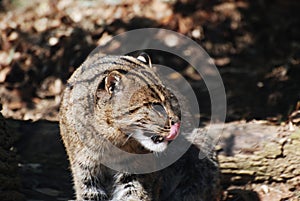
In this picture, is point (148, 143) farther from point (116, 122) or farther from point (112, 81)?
point (112, 81)

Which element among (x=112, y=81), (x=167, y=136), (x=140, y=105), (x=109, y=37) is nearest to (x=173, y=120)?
(x=167, y=136)

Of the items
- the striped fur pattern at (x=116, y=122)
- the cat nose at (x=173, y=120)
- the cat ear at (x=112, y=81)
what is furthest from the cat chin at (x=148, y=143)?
the cat ear at (x=112, y=81)

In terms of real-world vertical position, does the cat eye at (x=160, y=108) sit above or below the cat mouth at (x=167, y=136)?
above

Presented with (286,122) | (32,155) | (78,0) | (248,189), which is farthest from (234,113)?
(78,0)

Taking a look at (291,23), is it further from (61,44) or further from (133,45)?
(61,44)

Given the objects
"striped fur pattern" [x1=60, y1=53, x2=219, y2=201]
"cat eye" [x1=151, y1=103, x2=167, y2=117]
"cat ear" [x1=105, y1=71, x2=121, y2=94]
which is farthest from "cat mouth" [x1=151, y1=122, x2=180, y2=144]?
"cat ear" [x1=105, y1=71, x2=121, y2=94]

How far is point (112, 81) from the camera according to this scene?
5.23 metres

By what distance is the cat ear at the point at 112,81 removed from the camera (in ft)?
17.1

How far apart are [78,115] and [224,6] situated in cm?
564

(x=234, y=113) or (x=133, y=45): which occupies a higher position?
(x=133, y=45)

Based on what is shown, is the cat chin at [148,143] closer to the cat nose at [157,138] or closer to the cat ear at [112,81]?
the cat nose at [157,138]

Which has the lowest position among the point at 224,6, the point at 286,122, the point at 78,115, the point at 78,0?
the point at 78,115

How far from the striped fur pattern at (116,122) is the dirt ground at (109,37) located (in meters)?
1.23

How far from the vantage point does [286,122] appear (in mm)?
7277
